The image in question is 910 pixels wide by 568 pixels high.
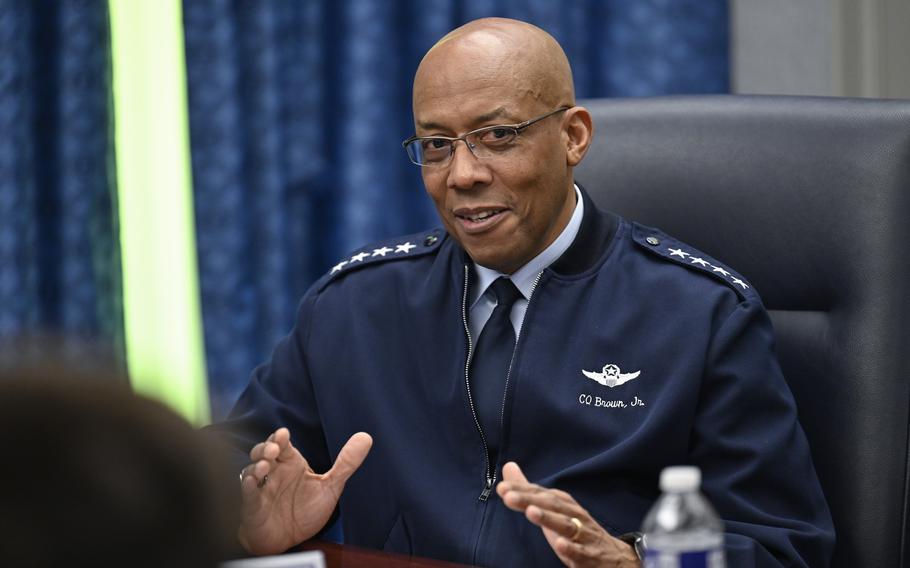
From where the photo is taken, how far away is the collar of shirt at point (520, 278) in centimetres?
175

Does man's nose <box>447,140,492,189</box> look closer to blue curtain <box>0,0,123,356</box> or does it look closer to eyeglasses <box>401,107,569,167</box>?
eyeglasses <box>401,107,569,167</box>

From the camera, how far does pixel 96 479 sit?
46 centimetres

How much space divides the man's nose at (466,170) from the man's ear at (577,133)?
0.51 ft

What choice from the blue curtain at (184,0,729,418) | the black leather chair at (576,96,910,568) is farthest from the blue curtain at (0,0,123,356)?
the black leather chair at (576,96,910,568)

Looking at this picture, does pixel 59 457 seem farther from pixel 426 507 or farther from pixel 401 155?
pixel 401 155

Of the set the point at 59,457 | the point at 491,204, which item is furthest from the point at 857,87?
the point at 59,457

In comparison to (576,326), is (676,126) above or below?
above

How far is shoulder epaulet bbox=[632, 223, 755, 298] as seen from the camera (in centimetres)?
167

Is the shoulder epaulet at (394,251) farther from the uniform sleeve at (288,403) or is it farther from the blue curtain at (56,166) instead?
the blue curtain at (56,166)

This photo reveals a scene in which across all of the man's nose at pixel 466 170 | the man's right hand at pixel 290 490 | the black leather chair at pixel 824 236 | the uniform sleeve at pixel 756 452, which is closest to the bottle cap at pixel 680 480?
the uniform sleeve at pixel 756 452

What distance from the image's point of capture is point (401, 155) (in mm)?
2877

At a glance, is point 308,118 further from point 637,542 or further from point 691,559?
point 691,559

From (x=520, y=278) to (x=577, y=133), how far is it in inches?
10.3

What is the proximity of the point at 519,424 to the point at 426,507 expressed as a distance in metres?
0.18
